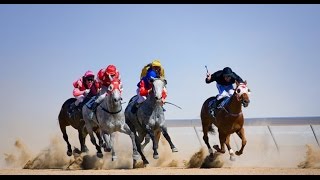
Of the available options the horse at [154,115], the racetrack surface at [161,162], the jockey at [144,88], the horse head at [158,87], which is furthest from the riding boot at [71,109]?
the horse head at [158,87]

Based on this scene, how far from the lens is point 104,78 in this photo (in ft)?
62.8

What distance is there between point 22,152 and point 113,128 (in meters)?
5.10

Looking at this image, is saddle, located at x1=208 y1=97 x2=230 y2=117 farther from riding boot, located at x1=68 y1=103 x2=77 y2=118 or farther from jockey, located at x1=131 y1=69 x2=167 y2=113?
riding boot, located at x1=68 y1=103 x2=77 y2=118

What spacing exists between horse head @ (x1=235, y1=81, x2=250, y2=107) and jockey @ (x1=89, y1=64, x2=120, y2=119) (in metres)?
2.80

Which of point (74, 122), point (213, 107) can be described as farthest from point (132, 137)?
point (74, 122)

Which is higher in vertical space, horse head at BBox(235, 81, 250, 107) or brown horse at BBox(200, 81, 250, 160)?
horse head at BBox(235, 81, 250, 107)

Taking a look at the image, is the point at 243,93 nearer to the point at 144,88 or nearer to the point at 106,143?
the point at 144,88

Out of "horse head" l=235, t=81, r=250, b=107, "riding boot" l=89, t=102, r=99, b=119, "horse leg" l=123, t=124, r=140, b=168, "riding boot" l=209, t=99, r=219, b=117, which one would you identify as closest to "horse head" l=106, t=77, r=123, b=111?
"horse leg" l=123, t=124, r=140, b=168

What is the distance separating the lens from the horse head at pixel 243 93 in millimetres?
18125

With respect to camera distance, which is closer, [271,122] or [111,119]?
[111,119]

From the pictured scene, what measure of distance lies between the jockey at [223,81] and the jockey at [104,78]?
8.18 feet

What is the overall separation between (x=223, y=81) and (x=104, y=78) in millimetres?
2910

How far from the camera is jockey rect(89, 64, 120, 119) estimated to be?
18969 millimetres

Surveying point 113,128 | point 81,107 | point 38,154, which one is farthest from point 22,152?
point 113,128
